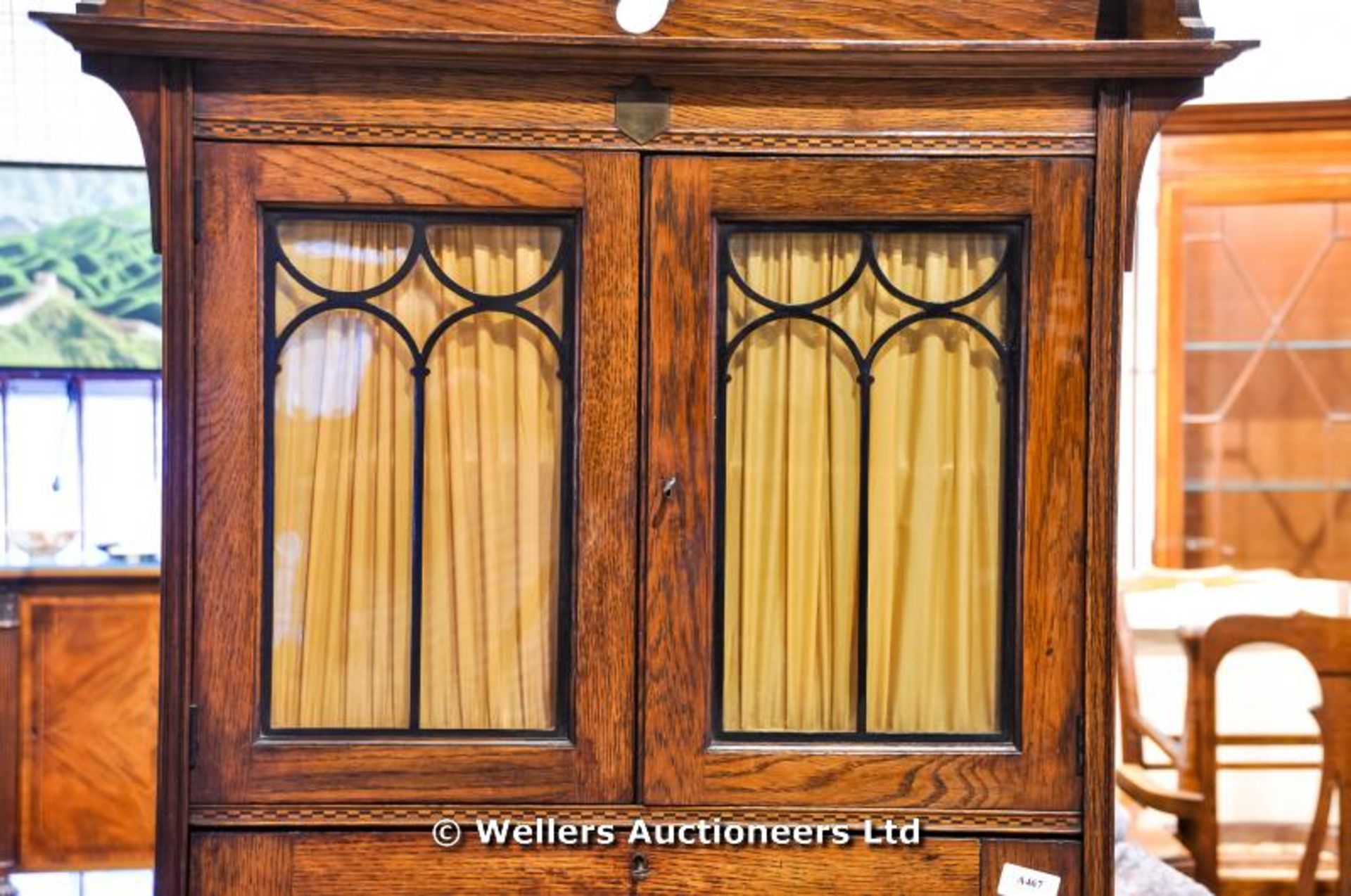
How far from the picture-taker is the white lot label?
153 cm

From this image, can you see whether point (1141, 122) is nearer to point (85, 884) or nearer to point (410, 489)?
point (410, 489)

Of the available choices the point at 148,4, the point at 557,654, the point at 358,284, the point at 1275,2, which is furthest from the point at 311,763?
the point at 1275,2

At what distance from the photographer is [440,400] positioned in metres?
1.54

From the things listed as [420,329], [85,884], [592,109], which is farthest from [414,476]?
[85,884]

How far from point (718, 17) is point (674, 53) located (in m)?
0.11

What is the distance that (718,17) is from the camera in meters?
1.54

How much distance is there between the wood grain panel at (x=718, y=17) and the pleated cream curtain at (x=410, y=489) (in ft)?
0.82

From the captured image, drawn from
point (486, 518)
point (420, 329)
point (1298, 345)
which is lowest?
point (486, 518)

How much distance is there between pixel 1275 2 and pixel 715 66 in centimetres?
273

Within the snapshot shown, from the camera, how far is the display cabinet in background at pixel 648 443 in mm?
1495

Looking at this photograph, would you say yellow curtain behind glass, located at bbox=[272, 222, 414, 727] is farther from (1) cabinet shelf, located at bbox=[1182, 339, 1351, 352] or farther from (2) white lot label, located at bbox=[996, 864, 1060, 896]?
(1) cabinet shelf, located at bbox=[1182, 339, 1351, 352]

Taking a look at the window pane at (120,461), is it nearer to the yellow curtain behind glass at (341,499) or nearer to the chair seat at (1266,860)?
the yellow curtain behind glass at (341,499)

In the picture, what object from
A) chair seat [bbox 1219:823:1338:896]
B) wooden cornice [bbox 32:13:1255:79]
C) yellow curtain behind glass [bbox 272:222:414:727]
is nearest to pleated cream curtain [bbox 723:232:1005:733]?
wooden cornice [bbox 32:13:1255:79]

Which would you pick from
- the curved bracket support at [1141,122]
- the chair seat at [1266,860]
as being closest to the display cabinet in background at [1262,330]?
the chair seat at [1266,860]
